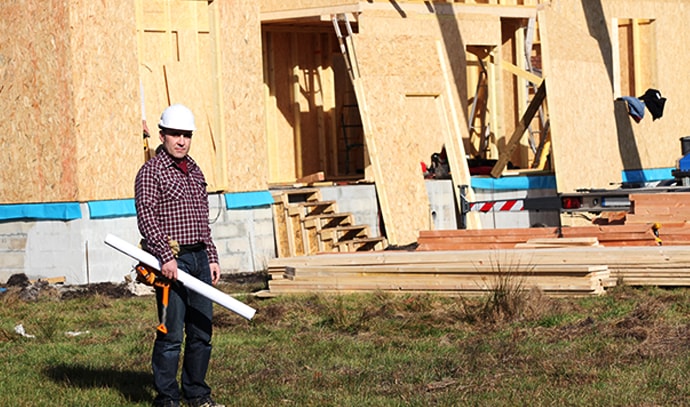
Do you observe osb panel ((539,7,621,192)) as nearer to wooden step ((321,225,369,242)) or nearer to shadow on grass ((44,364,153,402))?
wooden step ((321,225,369,242))

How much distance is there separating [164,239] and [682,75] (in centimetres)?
1906

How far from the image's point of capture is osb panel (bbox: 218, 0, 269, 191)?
17109mm

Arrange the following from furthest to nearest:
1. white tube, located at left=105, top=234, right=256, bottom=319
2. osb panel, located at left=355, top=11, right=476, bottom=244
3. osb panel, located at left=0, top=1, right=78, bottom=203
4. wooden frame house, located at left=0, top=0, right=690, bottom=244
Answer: osb panel, located at left=355, top=11, right=476, bottom=244 < wooden frame house, located at left=0, top=0, right=690, bottom=244 < osb panel, located at left=0, top=1, right=78, bottom=203 < white tube, located at left=105, top=234, right=256, bottom=319

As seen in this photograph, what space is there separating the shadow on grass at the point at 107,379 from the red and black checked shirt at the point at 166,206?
1278 mm

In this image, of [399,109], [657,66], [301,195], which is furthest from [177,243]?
[657,66]

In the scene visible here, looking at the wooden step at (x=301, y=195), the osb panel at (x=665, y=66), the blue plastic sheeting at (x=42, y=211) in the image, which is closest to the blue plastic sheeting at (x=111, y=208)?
the blue plastic sheeting at (x=42, y=211)

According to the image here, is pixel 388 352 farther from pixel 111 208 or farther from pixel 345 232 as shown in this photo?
pixel 345 232

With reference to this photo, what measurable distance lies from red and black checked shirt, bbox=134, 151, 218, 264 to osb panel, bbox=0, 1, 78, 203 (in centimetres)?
771

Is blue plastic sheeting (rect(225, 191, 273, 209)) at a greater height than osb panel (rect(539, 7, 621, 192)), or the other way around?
osb panel (rect(539, 7, 621, 192))

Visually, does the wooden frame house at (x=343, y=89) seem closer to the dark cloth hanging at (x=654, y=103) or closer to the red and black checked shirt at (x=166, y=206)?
the dark cloth hanging at (x=654, y=103)

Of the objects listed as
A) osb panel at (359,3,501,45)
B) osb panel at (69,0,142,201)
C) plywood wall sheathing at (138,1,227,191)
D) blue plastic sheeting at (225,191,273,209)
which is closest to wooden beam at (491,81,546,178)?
osb panel at (359,3,501,45)

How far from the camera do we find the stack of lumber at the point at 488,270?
1225 centimetres

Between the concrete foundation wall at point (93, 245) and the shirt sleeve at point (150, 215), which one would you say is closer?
the shirt sleeve at point (150, 215)

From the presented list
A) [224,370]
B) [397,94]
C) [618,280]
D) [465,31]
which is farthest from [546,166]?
[224,370]
